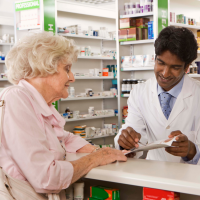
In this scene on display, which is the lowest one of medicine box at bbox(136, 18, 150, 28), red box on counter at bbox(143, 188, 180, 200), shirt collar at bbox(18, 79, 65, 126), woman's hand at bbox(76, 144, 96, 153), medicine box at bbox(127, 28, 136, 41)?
red box on counter at bbox(143, 188, 180, 200)

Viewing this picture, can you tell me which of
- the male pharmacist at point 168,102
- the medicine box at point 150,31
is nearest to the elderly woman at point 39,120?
the male pharmacist at point 168,102

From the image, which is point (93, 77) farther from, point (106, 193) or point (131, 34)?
point (106, 193)

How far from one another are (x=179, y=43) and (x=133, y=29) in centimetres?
327

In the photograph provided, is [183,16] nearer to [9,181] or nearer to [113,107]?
[113,107]

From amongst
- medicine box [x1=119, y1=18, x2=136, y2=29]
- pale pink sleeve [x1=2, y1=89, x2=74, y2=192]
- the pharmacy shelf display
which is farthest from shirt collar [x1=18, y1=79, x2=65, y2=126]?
the pharmacy shelf display

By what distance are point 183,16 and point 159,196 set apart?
Answer: 4.86 meters

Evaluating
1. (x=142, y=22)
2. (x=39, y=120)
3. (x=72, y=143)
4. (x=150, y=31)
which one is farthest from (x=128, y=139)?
(x=142, y=22)

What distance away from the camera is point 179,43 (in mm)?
2070

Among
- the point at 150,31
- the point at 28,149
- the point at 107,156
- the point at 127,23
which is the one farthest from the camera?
the point at 127,23

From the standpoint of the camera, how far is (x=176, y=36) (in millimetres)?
2086

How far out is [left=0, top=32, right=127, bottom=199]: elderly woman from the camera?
1.36m

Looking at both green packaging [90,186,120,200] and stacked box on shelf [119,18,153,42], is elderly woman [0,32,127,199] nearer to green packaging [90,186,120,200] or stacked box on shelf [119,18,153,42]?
green packaging [90,186,120,200]

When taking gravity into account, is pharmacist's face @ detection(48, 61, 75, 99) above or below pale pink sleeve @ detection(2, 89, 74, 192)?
above

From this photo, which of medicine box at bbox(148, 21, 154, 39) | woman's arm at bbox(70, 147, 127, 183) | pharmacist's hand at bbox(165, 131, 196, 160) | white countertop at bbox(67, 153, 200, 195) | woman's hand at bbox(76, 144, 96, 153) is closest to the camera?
white countertop at bbox(67, 153, 200, 195)
